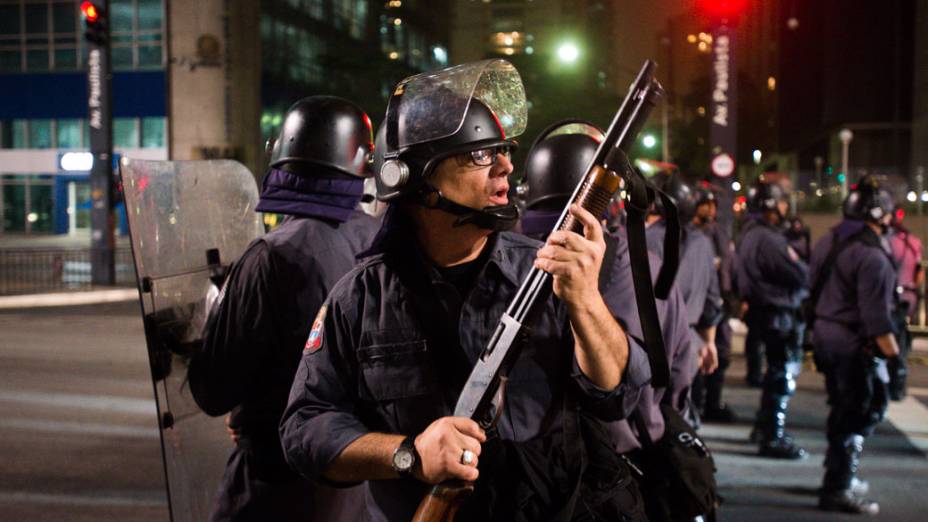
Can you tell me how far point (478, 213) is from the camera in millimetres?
2256

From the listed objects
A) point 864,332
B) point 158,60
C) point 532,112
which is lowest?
point 864,332

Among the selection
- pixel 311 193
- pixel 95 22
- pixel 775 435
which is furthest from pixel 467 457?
pixel 95 22

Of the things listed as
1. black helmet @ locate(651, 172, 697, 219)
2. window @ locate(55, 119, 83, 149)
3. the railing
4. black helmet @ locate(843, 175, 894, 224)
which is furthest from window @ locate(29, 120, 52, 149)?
black helmet @ locate(843, 175, 894, 224)

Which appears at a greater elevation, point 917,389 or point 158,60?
point 158,60

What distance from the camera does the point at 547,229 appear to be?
12.1ft

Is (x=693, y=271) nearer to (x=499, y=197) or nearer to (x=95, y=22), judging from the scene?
(x=499, y=197)

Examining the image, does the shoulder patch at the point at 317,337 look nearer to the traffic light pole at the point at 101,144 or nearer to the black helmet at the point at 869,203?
the black helmet at the point at 869,203

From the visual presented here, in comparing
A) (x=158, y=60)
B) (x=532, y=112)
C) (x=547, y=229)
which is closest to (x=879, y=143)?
(x=532, y=112)

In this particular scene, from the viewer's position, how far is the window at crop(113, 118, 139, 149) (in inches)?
1617

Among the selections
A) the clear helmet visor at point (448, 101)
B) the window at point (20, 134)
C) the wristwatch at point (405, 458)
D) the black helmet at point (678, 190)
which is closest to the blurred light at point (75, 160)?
the window at point (20, 134)

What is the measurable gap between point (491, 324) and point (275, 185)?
1.48m

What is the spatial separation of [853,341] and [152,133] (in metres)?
38.9

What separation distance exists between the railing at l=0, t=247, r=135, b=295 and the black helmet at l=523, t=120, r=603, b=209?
60.7 feet

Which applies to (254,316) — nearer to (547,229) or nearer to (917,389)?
(547,229)
